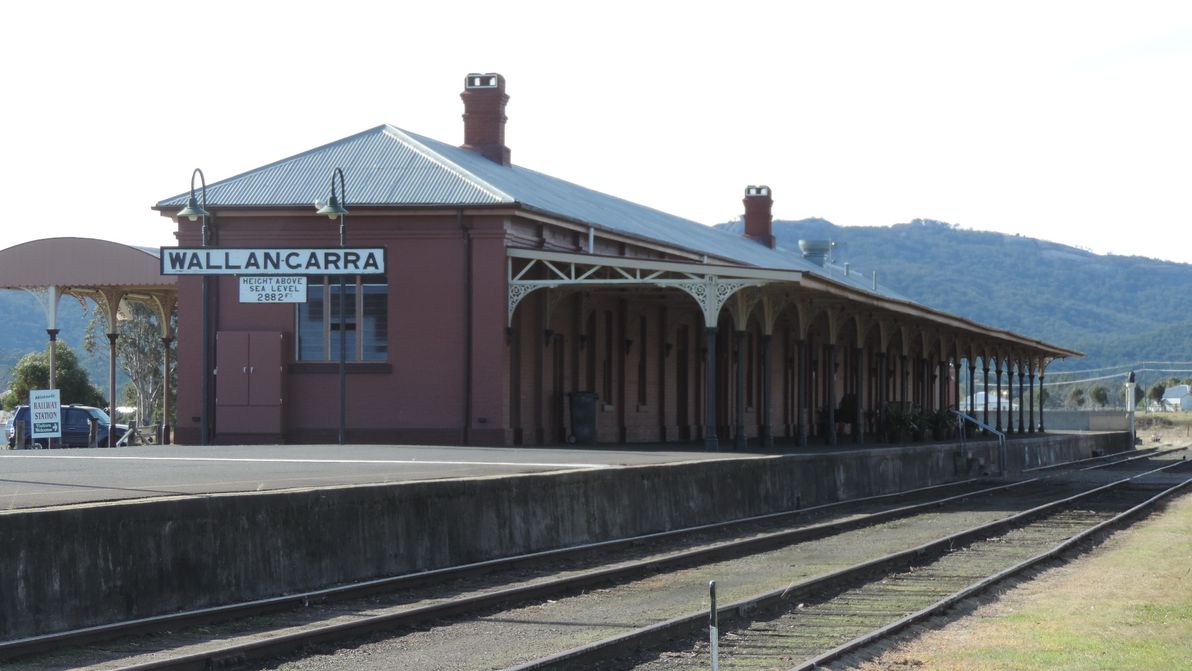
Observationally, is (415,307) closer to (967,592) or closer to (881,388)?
(881,388)

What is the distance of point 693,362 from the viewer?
39.8m

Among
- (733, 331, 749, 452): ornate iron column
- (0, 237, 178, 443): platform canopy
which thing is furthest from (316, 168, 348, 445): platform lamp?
(733, 331, 749, 452): ornate iron column

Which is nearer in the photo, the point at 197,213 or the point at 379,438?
the point at 197,213

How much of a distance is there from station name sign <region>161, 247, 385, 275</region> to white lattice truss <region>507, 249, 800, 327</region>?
13.8 feet

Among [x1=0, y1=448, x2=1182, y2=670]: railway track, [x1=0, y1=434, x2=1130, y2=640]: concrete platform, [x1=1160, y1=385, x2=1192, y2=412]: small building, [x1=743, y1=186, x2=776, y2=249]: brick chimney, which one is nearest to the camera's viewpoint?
[x1=0, y1=448, x2=1182, y2=670]: railway track

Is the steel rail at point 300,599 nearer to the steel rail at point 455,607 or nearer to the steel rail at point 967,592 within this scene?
the steel rail at point 455,607

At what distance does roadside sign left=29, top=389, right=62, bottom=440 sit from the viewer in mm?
30047

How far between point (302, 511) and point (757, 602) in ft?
13.7

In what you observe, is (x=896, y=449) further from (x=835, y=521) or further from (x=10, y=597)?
(x=10, y=597)

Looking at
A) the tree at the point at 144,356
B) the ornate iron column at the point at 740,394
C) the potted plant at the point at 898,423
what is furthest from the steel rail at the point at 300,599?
the tree at the point at 144,356

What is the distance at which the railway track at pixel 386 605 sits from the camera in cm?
967

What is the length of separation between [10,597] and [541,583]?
179 inches

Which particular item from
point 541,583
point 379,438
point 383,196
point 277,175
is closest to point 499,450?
point 379,438

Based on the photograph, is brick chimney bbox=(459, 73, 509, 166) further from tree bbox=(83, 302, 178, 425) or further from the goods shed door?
tree bbox=(83, 302, 178, 425)
